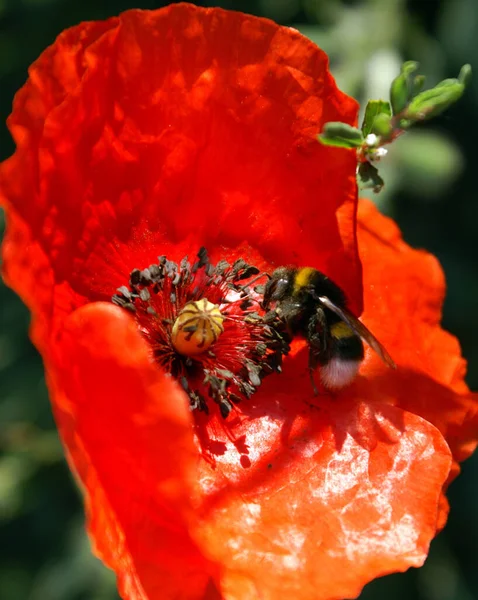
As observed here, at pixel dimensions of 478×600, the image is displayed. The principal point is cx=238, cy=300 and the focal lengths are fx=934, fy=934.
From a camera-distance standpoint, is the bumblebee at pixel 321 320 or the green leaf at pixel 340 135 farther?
the bumblebee at pixel 321 320

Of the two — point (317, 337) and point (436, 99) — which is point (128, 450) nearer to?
point (317, 337)

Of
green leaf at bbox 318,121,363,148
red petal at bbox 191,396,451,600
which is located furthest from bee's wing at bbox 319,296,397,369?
green leaf at bbox 318,121,363,148

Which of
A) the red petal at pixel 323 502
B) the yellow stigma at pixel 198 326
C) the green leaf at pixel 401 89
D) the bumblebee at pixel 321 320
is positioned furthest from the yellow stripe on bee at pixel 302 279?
the green leaf at pixel 401 89

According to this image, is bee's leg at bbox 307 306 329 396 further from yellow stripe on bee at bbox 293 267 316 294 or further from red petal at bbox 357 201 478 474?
red petal at bbox 357 201 478 474

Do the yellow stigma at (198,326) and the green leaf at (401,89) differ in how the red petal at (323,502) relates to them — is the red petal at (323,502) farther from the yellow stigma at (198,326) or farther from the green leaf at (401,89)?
the green leaf at (401,89)

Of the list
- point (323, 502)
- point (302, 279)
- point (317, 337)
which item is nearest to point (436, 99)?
point (302, 279)

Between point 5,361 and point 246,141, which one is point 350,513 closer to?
point 246,141
